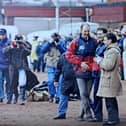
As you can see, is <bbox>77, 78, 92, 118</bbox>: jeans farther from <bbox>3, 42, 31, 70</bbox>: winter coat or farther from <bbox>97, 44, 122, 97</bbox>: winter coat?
<bbox>3, 42, 31, 70</bbox>: winter coat

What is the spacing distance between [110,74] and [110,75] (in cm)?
2

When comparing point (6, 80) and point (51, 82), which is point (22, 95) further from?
point (51, 82)

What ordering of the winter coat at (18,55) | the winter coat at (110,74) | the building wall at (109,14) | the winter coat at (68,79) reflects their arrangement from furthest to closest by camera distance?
the building wall at (109,14), the winter coat at (18,55), the winter coat at (68,79), the winter coat at (110,74)

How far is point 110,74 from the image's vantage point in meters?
11.7

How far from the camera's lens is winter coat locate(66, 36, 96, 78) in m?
12.2

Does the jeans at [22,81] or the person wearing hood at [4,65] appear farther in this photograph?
the person wearing hood at [4,65]

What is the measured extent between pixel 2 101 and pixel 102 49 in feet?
16.4

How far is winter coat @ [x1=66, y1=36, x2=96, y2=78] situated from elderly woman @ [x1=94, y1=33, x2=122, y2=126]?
0.41 metres

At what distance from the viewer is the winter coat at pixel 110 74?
458 inches

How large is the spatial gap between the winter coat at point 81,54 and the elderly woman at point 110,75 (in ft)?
1.33

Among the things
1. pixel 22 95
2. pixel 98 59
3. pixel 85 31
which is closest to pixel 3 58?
pixel 22 95

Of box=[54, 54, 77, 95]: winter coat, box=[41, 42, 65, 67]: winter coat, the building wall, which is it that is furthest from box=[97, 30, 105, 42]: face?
the building wall

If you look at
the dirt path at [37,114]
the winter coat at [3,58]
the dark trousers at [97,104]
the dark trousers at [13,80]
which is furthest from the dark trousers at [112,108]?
the winter coat at [3,58]

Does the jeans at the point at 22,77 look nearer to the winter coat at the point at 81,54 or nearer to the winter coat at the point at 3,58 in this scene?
the winter coat at the point at 3,58
